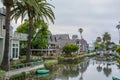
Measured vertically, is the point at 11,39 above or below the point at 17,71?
above

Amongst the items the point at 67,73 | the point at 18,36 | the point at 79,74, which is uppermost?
the point at 18,36

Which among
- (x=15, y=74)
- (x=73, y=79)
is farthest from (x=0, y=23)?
(x=73, y=79)

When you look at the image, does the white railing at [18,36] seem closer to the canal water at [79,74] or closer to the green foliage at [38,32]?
the canal water at [79,74]

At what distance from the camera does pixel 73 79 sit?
46.7 m

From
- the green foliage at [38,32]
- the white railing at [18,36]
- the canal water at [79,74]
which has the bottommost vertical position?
the canal water at [79,74]

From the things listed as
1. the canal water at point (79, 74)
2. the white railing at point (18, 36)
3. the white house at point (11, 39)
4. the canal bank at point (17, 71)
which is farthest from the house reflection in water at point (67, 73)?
the white railing at point (18, 36)

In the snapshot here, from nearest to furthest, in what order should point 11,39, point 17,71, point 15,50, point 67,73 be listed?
point 17,71
point 11,39
point 15,50
point 67,73

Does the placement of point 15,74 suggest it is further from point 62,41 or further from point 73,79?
point 62,41

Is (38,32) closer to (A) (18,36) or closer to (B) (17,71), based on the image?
(A) (18,36)

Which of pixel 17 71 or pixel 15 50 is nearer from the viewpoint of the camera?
pixel 17 71

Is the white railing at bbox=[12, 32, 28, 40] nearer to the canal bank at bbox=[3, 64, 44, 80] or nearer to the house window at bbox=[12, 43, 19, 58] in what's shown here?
the house window at bbox=[12, 43, 19, 58]

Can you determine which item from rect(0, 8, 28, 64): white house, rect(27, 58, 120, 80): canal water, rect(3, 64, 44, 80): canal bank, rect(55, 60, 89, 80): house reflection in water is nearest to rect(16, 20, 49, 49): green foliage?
rect(27, 58, 120, 80): canal water

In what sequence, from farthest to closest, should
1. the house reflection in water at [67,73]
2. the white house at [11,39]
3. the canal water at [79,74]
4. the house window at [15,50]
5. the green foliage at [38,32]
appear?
1. the green foliage at [38,32]
2. the house window at [15,50]
3. the house reflection in water at [67,73]
4. the canal water at [79,74]
5. the white house at [11,39]

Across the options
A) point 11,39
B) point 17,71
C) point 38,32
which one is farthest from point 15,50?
point 38,32
